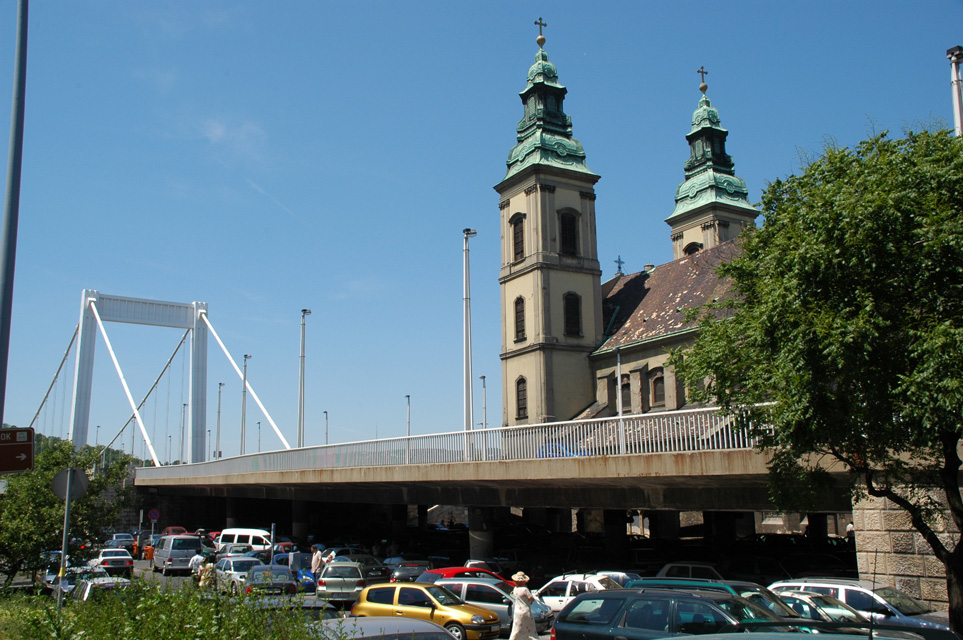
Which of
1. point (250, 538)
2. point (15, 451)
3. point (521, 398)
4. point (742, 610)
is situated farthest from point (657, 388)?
point (15, 451)

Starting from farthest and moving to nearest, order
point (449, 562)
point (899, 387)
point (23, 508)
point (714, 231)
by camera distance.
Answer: point (714, 231), point (449, 562), point (23, 508), point (899, 387)

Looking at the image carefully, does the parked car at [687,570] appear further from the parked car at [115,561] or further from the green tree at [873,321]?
the parked car at [115,561]

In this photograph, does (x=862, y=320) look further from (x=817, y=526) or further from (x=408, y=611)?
(x=817, y=526)

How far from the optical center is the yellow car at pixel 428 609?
1725cm

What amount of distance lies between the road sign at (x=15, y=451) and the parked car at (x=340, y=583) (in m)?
15.4

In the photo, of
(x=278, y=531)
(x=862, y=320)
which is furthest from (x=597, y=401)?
(x=862, y=320)

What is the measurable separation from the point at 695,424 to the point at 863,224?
9.08m

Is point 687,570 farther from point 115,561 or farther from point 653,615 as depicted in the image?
point 115,561

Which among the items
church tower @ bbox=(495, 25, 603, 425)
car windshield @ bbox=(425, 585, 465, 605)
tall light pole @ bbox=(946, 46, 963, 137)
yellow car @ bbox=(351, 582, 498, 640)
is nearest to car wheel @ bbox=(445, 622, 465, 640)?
yellow car @ bbox=(351, 582, 498, 640)

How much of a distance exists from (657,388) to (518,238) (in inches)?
500

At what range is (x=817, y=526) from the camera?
39531 mm

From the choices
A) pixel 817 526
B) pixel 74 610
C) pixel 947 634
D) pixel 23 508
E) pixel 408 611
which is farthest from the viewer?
pixel 817 526

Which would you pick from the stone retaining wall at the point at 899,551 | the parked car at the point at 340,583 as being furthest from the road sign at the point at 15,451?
the parked car at the point at 340,583

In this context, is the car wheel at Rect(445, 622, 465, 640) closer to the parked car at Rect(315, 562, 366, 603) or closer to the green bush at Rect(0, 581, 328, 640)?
the parked car at Rect(315, 562, 366, 603)
